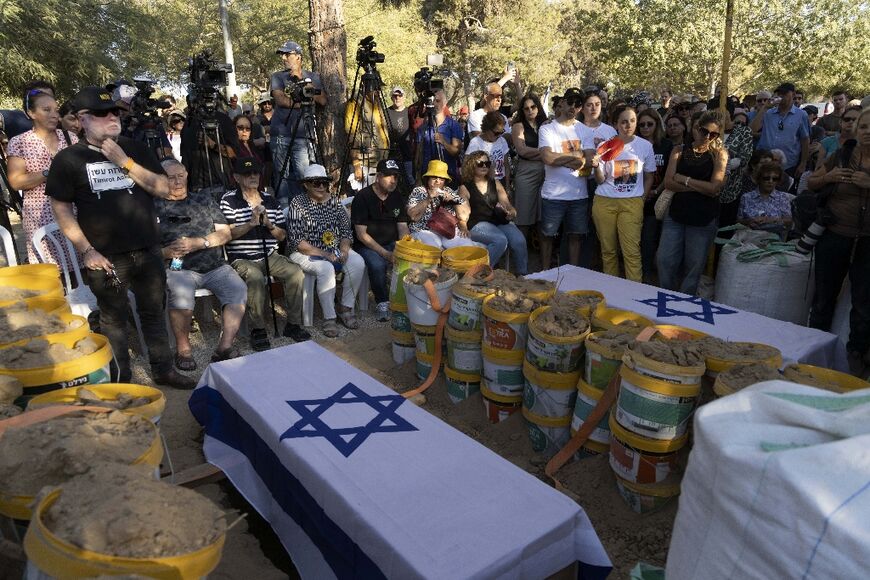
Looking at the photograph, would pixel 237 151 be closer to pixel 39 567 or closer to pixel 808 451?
pixel 39 567

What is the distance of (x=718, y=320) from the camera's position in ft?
11.5

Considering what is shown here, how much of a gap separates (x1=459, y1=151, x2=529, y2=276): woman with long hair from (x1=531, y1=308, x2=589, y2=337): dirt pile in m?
2.52

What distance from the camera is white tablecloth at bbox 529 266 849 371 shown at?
3166 millimetres

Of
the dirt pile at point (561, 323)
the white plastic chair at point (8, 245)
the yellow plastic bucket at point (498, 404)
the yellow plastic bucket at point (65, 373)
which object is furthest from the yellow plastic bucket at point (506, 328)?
the white plastic chair at point (8, 245)

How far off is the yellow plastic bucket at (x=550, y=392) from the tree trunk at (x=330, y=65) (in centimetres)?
509

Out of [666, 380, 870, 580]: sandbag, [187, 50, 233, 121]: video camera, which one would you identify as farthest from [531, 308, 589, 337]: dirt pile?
Answer: [187, 50, 233, 121]: video camera

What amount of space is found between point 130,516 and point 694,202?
4.77 m

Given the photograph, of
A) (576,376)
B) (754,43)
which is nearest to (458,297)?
(576,376)

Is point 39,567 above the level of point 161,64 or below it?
below

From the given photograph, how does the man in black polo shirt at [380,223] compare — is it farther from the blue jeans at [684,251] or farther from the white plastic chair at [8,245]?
the white plastic chair at [8,245]

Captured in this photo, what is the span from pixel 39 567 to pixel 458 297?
2.59 metres

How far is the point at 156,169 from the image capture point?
372 cm

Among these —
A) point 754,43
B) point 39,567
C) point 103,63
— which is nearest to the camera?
point 39,567

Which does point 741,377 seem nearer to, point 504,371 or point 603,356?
point 603,356
